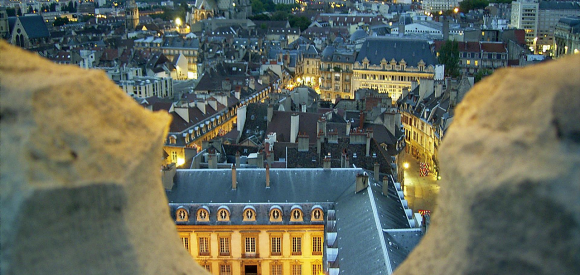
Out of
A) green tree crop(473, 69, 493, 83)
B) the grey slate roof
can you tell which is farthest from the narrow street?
the grey slate roof

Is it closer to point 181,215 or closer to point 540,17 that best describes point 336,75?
point 181,215

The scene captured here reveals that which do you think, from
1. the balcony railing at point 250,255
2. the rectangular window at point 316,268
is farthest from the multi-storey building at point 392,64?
the balcony railing at point 250,255

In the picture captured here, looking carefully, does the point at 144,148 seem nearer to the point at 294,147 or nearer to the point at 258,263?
the point at 258,263

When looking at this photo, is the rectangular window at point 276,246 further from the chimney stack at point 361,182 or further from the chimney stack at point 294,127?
the chimney stack at point 294,127

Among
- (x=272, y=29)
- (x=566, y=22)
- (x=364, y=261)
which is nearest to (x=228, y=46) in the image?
(x=272, y=29)

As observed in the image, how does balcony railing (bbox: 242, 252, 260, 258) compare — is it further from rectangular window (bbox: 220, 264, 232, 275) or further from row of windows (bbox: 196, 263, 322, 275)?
rectangular window (bbox: 220, 264, 232, 275)

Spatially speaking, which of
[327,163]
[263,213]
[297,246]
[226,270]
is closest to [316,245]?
[297,246]
